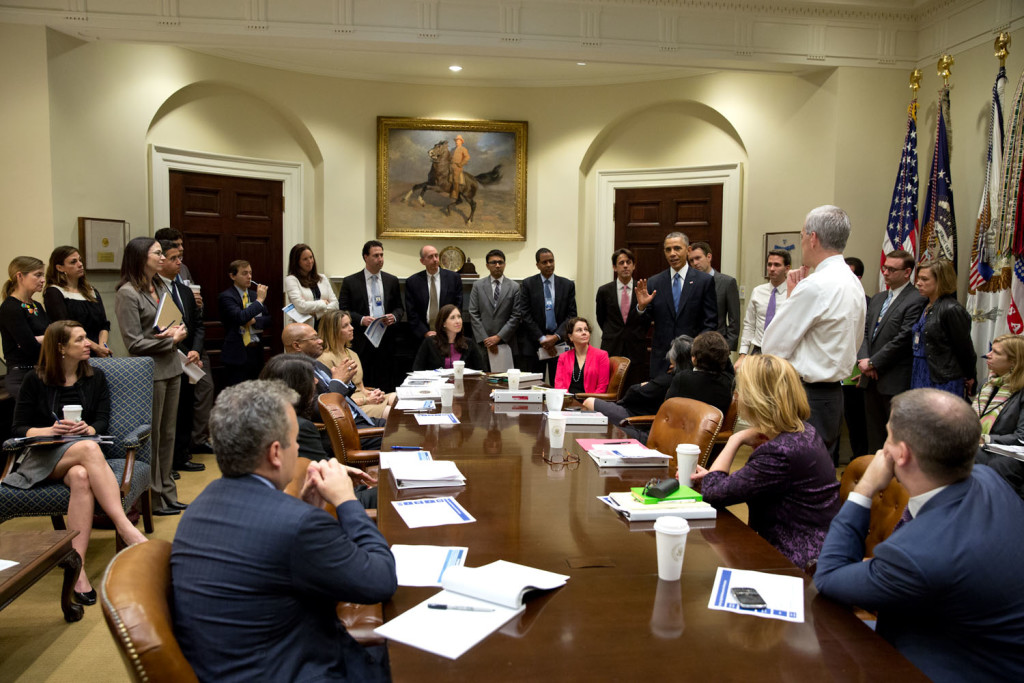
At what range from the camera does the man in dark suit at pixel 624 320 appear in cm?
670

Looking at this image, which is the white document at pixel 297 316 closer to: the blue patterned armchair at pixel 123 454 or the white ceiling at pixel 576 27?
the white ceiling at pixel 576 27

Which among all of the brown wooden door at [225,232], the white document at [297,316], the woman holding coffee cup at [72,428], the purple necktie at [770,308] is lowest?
the woman holding coffee cup at [72,428]

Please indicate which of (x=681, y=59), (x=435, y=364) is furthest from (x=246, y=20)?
(x=681, y=59)

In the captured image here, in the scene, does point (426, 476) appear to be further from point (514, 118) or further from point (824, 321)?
point (514, 118)

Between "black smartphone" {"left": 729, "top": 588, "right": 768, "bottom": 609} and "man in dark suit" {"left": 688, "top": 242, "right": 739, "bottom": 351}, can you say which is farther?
"man in dark suit" {"left": 688, "top": 242, "right": 739, "bottom": 351}

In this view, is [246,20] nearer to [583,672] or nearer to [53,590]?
[53,590]

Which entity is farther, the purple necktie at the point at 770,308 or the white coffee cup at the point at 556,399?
the purple necktie at the point at 770,308

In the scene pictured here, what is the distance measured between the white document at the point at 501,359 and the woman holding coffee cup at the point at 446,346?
0.60 meters

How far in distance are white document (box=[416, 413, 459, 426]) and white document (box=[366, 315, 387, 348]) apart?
3.32 meters

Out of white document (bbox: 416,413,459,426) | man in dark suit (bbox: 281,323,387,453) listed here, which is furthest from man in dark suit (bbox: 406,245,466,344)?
white document (bbox: 416,413,459,426)

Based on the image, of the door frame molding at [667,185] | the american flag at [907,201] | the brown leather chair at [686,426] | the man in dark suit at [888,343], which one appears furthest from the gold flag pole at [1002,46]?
the brown leather chair at [686,426]

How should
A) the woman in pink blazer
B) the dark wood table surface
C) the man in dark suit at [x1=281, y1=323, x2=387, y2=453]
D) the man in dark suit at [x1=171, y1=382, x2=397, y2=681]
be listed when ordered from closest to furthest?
the man in dark suit at [x1=171, y1=382, x2=397, y2=681]
the dark wood table surface
the man in dark suit at [x1=281, y1=323, x2=387, y2=453]
the woman in pink blazer

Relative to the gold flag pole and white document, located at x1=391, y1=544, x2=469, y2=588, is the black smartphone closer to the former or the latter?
white document, located at x1=391, y1=544, x2=469, y2=588

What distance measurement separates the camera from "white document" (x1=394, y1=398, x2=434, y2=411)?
401cm
